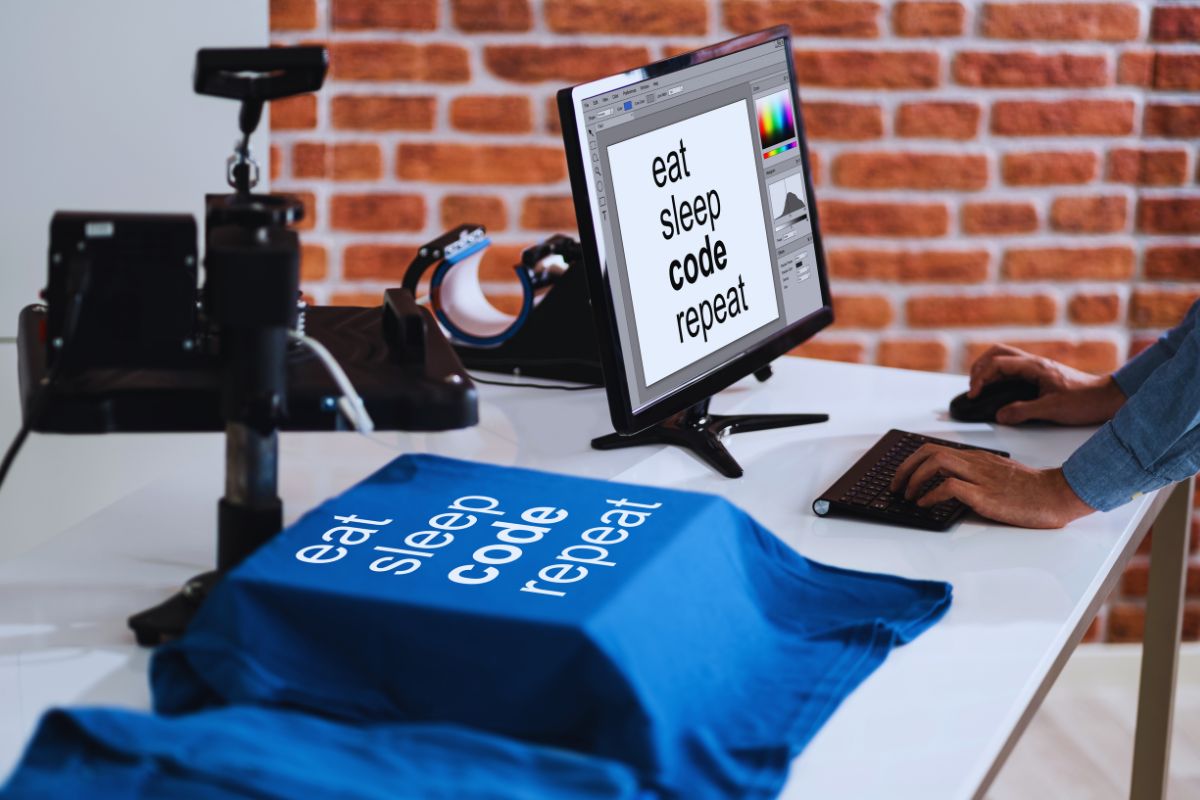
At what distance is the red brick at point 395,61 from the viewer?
2.20 meters

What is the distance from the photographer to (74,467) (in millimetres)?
2062

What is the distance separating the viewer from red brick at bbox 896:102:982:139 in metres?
2.29

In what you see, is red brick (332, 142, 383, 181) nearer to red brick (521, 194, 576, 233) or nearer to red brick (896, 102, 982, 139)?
red brick (521, 194, 576, 233)

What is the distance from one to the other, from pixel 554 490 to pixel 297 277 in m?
0.32

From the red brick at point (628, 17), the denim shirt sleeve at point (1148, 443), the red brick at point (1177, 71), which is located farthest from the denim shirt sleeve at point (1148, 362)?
the red brick at point (628, 17)

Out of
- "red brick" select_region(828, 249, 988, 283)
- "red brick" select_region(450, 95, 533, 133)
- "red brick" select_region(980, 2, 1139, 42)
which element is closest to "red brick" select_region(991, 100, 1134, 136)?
Result: "red brick" select_region(980, 2, 1139, 42)

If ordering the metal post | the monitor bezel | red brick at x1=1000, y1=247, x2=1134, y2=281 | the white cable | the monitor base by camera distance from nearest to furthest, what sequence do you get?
the white cable → the monitor bezel → the monitor base → the metal post → red brick at x1=1000, y1=247, x2=1134, y2=281

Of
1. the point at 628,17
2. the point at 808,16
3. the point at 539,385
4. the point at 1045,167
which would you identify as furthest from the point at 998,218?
the point at 539,385

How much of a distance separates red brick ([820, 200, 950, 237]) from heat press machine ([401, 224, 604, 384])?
2.50 feet

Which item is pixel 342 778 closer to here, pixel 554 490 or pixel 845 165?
pixel 554 490

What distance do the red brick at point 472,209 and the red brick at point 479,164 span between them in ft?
0.09

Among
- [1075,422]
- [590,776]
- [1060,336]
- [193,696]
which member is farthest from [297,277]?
[1060,336]

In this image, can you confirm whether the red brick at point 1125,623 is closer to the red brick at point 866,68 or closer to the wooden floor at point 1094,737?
the wooden floor at point 1094,737

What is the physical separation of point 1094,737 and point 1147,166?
99cm
